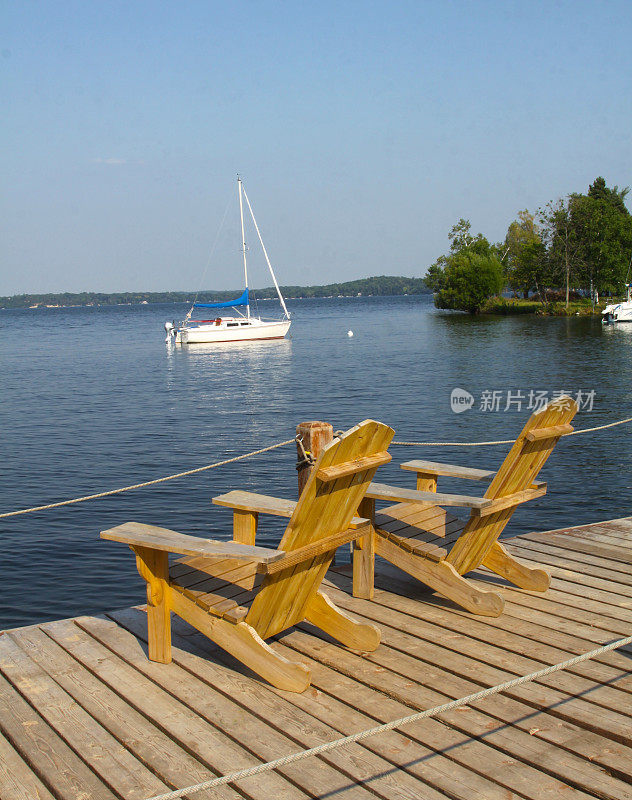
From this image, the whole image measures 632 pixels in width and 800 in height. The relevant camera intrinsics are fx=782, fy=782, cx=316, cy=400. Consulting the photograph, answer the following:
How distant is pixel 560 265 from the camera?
2943 inches

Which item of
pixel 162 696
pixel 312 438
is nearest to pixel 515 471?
pixel 312 438

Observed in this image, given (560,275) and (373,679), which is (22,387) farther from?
(560,275)

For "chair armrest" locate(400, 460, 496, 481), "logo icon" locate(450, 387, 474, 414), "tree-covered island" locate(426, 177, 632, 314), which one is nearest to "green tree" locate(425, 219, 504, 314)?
"tree-covered island" locate(426, 177, 632, 314)

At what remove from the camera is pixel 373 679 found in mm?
3996

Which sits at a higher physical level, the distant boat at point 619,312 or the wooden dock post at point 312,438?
the distant boat at point 619,312

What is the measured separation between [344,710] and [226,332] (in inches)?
1982

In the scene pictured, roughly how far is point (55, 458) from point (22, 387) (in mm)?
17417

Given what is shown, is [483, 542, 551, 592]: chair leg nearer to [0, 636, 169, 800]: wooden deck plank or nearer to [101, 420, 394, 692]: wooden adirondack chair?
[101, 420, 394, 692]: wooden adirondack chair

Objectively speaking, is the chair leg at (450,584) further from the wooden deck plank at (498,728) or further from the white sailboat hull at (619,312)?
the white sailboat hull at (619,312)

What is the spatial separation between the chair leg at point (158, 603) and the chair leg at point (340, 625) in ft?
2.59

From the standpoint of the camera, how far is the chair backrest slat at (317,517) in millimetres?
3820

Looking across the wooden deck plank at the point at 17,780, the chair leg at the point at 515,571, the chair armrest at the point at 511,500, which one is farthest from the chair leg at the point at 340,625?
the wooden deck plank at the point at 17,780

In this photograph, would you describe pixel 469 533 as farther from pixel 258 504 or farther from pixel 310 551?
pixel 258 504

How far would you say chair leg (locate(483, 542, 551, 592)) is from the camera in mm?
5195
